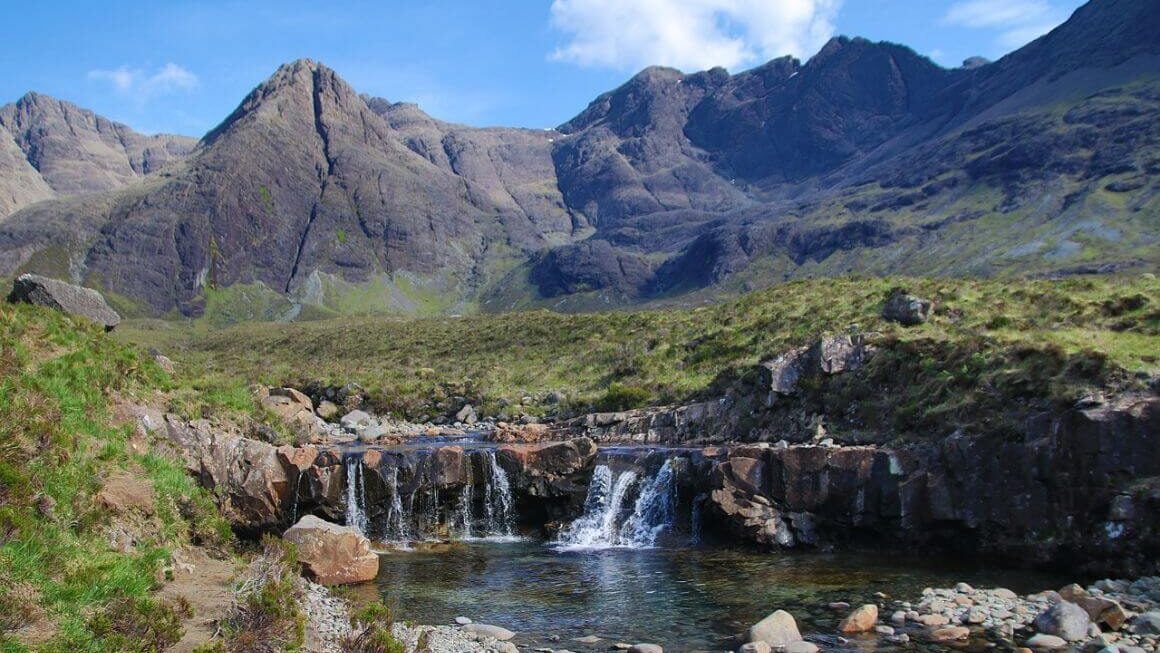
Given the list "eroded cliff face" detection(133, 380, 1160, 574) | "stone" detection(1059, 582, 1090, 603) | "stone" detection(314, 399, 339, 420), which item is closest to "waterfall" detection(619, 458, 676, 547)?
"eroded cliff face" detection(133, 380, 1160, 574)

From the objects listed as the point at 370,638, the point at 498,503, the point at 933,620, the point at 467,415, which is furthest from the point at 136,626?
the point at 467,415

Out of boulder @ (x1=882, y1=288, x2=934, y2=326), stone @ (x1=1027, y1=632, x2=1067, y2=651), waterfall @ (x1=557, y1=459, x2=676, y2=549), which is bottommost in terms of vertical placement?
stone @ (x1=1027, y1=632, x2=1067, y2=651)

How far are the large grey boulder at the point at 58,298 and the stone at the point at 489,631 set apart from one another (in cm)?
2136

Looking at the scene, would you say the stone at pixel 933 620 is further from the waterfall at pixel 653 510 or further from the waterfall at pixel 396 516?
the waterfall at pixel 396 516

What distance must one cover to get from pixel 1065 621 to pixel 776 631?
6296 millimetres

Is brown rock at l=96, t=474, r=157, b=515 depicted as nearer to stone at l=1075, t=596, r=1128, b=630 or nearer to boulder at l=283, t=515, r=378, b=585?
boulder at l=283, t=515, r=378, b=585

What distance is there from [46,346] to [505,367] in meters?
46.5

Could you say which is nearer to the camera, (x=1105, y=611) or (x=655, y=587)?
(x=1105, y=611)

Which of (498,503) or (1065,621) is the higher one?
(498,503)

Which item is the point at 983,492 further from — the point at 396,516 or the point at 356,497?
the point at 356,497

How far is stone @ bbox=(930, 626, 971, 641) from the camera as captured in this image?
1689 cm

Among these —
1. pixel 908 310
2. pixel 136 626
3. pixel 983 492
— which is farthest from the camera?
pixel 908 310

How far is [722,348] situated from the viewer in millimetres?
50688

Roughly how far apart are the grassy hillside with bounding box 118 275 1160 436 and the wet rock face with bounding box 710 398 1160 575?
1.92 m
